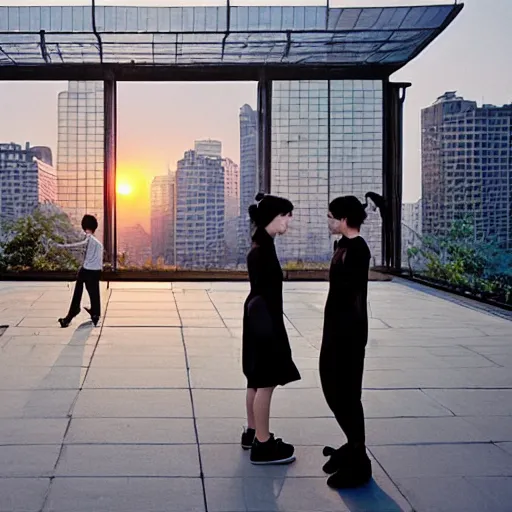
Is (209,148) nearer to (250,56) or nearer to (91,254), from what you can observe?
(250,56)

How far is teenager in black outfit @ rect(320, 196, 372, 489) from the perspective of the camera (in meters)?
3.38

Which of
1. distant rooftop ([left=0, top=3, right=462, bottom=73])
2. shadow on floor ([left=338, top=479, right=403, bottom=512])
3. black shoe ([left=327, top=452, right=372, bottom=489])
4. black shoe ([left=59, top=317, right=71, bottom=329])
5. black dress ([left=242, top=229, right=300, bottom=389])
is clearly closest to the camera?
shadow on floor ([left=338, top=479, right=403, bottom=512])

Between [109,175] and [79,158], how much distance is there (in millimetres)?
764


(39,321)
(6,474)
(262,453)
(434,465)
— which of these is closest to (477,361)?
(434,465)

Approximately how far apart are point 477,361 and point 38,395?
370 centimetres

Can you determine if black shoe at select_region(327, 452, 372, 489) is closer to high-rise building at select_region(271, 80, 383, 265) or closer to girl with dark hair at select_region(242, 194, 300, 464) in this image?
girl with dark hair at select_region(242, 194, 300, 464)

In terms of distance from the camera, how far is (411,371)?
19.2ft

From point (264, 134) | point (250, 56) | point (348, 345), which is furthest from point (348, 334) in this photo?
point (264, 134)

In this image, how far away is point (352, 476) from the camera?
335 centimetres

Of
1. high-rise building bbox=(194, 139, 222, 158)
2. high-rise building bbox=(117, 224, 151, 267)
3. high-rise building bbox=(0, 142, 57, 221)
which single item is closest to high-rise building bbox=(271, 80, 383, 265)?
high-rise building bbox=(194, 139, 222, 158)

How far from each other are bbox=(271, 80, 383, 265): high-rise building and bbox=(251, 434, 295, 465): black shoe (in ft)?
39.1

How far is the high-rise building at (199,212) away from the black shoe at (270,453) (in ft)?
39.2

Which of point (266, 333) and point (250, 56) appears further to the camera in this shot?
point (250, 56)

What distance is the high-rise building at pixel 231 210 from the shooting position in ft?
50.9
